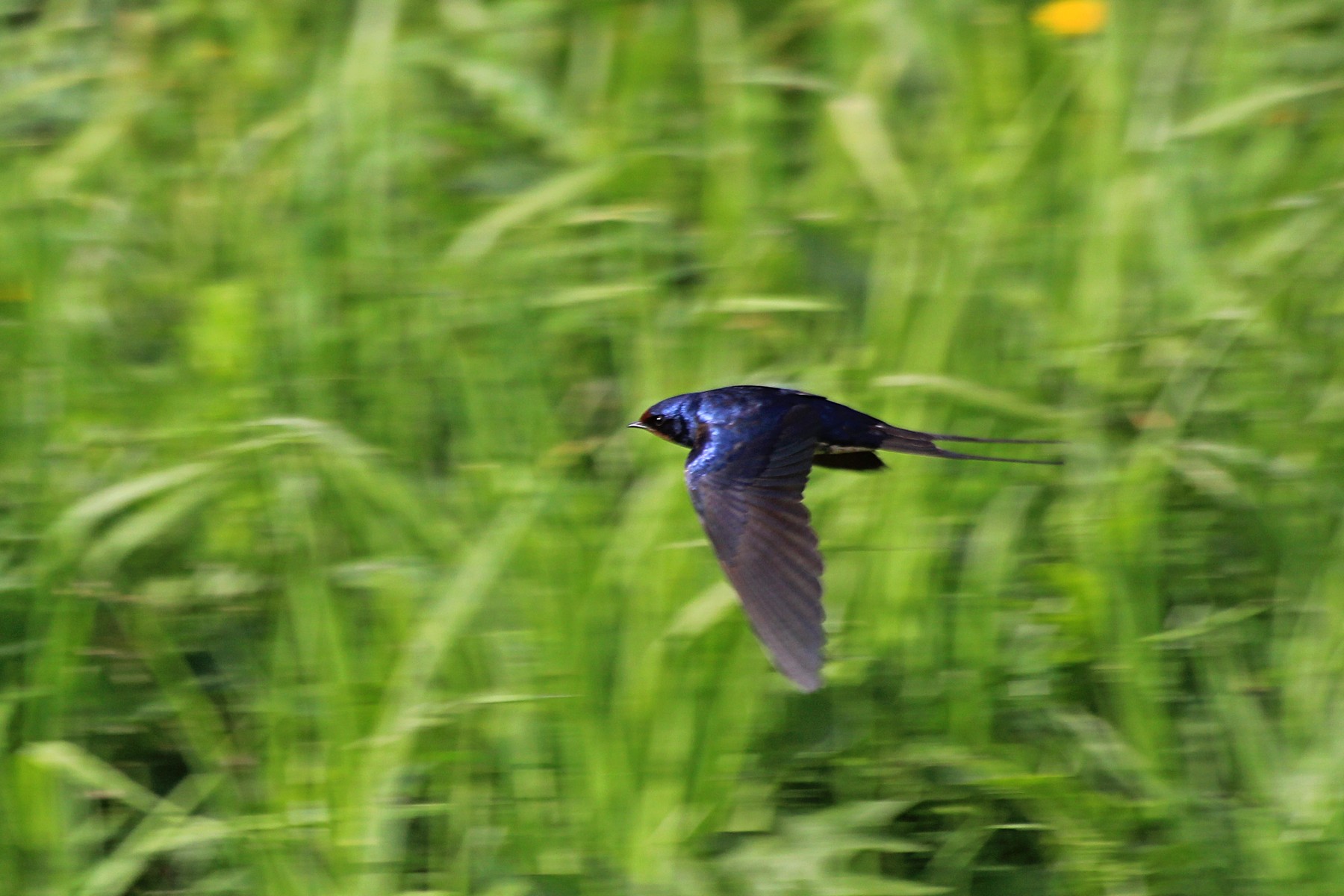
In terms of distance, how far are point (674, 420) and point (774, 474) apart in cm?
22

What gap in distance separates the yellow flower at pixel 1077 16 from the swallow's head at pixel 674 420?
4.79 ft

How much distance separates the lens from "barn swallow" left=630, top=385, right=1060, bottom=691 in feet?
5.52

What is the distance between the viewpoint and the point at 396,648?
217cm

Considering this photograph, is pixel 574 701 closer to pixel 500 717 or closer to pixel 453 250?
pixel 500 717

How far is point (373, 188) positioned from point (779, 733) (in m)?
1.40

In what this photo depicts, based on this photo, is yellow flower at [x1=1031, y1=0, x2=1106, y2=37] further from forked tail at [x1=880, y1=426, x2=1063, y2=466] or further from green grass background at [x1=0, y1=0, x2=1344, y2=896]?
forked tail at [x1=880, y1=426, x2=1063, y2=466]

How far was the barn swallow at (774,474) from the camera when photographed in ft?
5.52

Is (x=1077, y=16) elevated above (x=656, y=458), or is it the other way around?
(x=1077, y=16)

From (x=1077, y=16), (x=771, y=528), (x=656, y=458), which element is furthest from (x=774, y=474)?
(x=1077, y=16)

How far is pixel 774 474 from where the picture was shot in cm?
198

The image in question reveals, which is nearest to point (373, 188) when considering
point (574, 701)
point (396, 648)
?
point (396, 648)

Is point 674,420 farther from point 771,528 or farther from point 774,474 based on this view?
point 771,528

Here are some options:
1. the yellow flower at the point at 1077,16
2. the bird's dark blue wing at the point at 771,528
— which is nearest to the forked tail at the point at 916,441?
the bird's dark blue wing at the point at 771,528

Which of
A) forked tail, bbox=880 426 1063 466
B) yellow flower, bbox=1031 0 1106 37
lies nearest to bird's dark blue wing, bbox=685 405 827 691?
forked tail, bbox=880 426 1063 466
